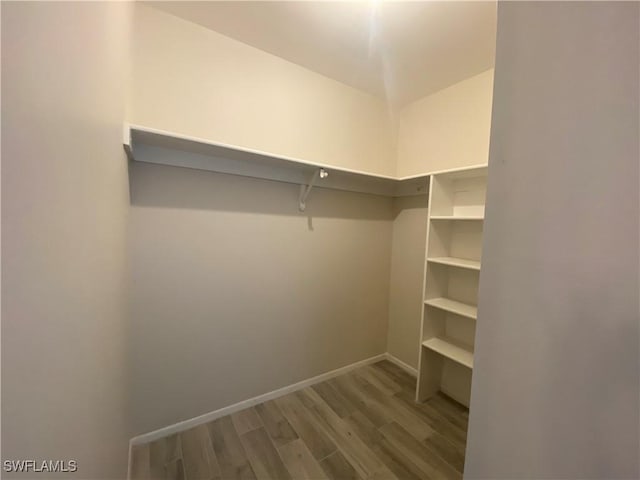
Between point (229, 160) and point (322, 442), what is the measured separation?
1.91m

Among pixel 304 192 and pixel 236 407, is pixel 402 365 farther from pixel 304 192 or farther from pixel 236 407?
pixel 304 192

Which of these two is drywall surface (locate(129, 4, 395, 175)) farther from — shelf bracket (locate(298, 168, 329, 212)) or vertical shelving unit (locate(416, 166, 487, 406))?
vertical shelving unit (locate(416, 166, 487, 406))

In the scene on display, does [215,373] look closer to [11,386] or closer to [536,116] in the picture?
[11,386]

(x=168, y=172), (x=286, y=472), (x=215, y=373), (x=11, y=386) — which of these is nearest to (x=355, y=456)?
(x=286, y=472)

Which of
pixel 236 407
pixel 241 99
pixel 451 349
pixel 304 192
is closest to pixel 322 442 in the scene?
pixel 236 407

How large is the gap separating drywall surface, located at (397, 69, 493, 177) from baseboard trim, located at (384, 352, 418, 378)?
1.84 meters

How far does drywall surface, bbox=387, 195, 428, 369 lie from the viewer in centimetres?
220

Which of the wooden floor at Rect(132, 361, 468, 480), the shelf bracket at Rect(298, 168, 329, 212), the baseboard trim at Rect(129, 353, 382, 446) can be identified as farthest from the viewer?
the shelf bracket at Rect(298, 168, 329, 212)

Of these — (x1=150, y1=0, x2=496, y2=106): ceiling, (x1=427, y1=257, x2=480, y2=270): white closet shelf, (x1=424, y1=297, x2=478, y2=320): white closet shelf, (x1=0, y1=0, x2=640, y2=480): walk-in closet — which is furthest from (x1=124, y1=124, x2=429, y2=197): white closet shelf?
(x1=424, y1=297, x2=478, y2=320): white closet shelf

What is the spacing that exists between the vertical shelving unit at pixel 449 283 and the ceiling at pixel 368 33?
0.79m

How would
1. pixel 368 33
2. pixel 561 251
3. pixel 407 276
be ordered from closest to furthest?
pixel 561 251, pixel 368 33, pixel 407 276

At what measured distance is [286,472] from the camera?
1.34 meters

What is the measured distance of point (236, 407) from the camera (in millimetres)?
1736

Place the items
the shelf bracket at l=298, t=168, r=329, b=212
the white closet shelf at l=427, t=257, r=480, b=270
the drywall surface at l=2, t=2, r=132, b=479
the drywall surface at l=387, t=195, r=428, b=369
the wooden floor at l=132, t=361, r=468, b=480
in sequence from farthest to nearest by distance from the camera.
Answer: the drywall surface at l=387, t=195, r=428, b=369 → the shelf bracket at l=298, t=168, r=329, b=212 → the white closet shelf at l=427, t=257, r=480, b=270 → the wooden floor at l=132, t=361, r=468, b=480 → the drywall surface at l=2, t=2, r=132, b=479
